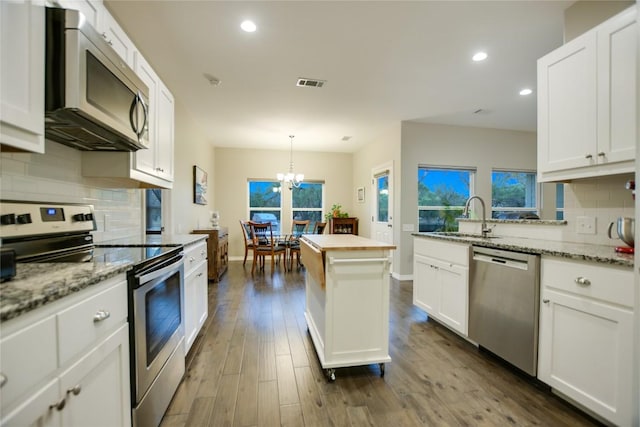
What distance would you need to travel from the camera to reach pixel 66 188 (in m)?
1.61

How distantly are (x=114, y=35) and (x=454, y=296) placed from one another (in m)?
3.19

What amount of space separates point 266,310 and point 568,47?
3554 mm

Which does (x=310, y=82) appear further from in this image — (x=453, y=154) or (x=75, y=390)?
(x=75, y=390)

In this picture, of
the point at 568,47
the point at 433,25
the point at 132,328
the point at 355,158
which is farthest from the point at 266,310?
the point at 355,158

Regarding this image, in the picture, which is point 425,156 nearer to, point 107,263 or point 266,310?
point 266,310

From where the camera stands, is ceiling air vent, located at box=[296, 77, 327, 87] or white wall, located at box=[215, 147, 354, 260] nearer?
ceiling air vent, located at box=[296, 77, 327, 87]

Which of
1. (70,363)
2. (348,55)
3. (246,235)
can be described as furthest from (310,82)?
(246,235)

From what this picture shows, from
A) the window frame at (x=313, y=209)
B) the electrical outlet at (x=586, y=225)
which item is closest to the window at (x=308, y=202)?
the window frame at (x=313, y=209)

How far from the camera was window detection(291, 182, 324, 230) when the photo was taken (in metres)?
6.92

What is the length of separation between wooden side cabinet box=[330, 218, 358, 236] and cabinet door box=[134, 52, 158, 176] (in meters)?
4.72

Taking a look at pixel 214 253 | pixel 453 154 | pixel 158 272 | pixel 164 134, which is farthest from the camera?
pixel 453 154

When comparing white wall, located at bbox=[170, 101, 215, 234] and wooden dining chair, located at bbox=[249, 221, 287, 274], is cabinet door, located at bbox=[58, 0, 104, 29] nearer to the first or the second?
white wall, located at bbox=[170, 101, 215, 234]

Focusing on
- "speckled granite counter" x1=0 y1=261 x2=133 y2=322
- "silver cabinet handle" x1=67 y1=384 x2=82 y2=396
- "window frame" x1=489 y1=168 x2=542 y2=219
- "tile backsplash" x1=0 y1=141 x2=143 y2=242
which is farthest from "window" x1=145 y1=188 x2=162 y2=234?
"window frame" x1=489 y1=168 x2=542 y2=219

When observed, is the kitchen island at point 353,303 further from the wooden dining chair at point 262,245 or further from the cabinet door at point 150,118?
the wooden dining chair at point 262,245
